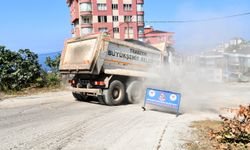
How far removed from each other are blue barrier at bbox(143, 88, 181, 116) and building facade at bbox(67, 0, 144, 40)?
50.8 meters

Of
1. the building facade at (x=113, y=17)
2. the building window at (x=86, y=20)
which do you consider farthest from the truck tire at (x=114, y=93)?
the building window at (x=86, y=20)

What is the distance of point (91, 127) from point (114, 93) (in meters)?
4.47

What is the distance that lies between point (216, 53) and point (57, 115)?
71.6ft

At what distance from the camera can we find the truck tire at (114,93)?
13.2 m

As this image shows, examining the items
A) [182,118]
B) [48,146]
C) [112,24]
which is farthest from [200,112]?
[112,24]

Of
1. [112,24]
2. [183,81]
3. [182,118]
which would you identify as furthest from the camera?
[112,24]

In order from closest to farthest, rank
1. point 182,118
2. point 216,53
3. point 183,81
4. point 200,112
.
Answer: point 182,118 → point 200,112 → point 183,81 → point 216,53

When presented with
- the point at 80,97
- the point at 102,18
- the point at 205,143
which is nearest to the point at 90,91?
the point at 80,97

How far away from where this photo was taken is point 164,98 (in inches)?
458

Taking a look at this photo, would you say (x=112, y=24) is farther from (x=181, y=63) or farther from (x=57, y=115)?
(x=57, y=115)

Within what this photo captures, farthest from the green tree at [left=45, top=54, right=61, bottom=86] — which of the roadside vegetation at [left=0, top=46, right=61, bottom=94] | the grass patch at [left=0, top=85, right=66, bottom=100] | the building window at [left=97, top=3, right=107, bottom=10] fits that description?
the building window at [left=97, top=3, right=107, bottom=10]

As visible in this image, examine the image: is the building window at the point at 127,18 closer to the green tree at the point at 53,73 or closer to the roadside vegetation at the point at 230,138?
the green tree at the point at 53,73

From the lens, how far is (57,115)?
1138cm

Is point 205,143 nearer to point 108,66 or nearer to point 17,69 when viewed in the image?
point 108,66
